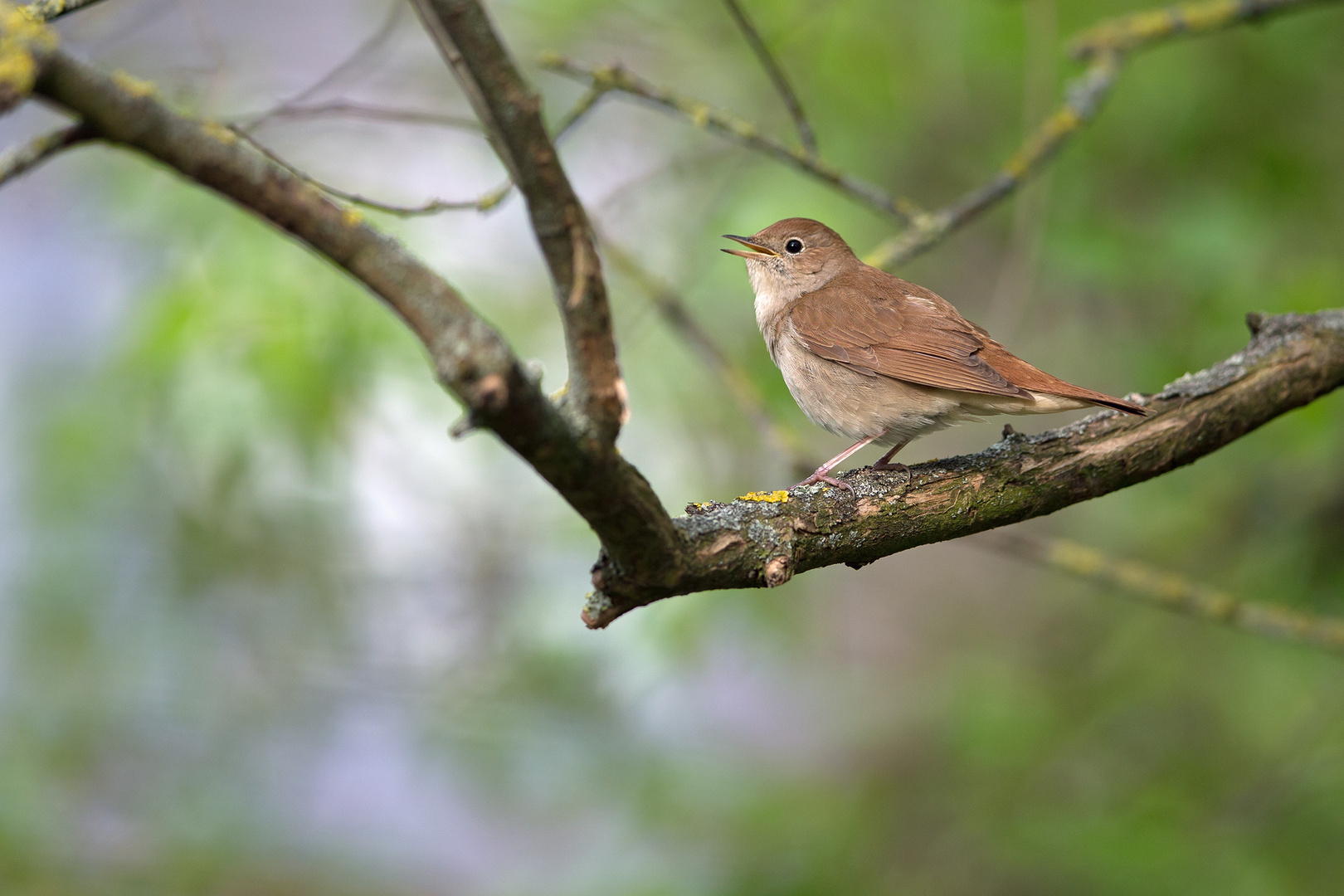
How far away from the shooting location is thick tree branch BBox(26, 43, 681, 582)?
1.59 meters

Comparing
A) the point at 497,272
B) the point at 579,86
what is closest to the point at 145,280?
the point at 497,272

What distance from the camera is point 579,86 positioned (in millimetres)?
7133

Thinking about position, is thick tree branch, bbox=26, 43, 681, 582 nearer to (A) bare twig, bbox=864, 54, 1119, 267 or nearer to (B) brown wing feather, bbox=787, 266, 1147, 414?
(B) brown wing feather, bbox=787, 266, 1147, 414

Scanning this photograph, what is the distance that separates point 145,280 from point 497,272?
6.27 feet

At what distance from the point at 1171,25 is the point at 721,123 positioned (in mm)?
2378

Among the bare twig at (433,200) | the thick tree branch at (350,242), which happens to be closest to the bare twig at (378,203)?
the bare twig at (433,200)

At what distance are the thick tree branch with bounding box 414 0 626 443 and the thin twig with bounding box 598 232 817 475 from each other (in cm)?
305

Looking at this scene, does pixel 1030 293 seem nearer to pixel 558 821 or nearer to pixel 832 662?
pixel 832 662

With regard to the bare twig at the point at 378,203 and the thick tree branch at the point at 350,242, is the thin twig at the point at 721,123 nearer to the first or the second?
the bare twig at the point at 378,203

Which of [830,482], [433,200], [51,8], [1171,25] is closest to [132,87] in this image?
[51,8]

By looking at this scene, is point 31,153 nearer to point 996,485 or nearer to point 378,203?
point 378,203

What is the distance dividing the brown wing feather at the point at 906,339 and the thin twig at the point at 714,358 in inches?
23.8

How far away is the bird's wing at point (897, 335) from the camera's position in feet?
12.8

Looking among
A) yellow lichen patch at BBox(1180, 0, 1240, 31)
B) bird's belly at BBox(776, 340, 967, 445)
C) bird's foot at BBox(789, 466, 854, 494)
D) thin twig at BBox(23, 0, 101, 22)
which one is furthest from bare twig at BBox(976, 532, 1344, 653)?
thin twig at BBox(23, 0, 101, 22)
